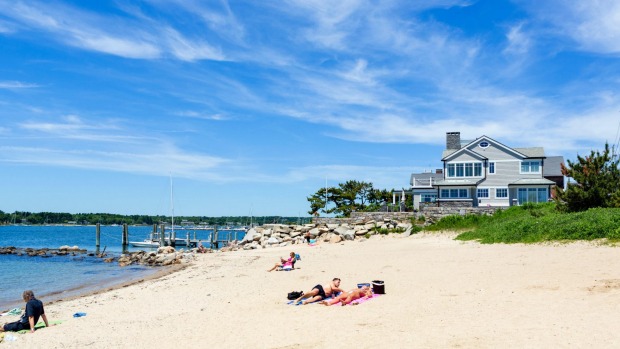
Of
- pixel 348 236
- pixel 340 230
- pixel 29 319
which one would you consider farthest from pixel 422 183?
pixel 29 319

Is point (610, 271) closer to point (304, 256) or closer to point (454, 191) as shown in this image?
point (304, 256)

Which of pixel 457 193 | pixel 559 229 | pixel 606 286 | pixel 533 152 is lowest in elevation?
pixel 606 286

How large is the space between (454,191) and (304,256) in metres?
25.3

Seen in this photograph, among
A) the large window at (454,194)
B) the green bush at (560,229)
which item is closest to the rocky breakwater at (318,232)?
the green bush at (560,229)

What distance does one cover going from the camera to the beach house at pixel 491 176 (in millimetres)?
46250

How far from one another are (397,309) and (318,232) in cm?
2711

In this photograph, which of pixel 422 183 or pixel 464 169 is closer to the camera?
pixel 464 169

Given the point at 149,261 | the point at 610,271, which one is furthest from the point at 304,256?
the point at 610,271

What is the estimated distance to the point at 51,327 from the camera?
44.2 ft

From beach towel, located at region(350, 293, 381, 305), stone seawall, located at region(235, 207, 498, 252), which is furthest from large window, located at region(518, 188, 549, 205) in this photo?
beach towel, located at region(350, 293, 381, 305)

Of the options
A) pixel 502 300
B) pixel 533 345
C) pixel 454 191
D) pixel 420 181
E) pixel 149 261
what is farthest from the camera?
pixel 420 181

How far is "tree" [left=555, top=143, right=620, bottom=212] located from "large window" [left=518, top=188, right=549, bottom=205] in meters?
18.9

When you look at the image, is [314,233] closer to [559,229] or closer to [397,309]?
[559,229]

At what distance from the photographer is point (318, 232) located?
38.8 metres
